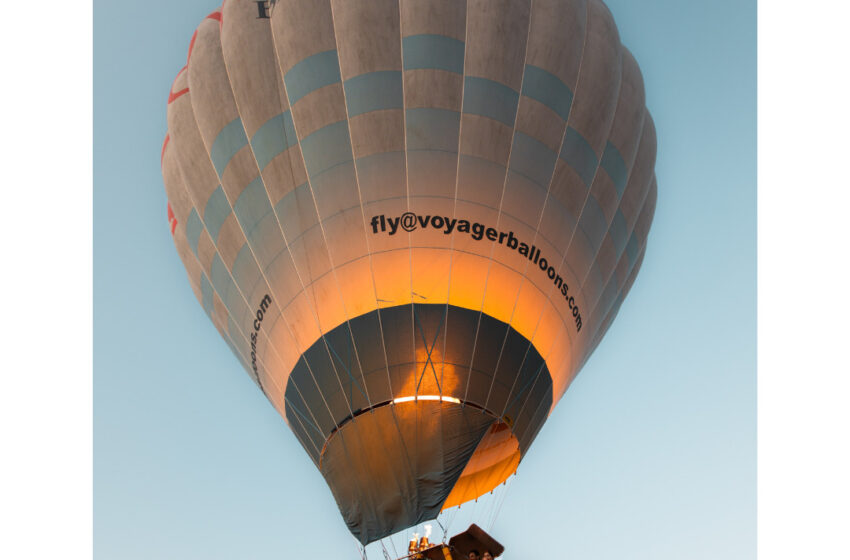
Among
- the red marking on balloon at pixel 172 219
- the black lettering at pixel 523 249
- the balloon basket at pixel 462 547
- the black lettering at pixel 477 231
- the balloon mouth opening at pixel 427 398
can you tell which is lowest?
the balloon basket at pixel 462 547

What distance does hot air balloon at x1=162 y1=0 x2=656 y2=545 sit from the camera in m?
6.89

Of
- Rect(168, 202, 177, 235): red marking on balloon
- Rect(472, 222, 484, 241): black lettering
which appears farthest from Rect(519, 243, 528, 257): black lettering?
Rect(168, 202, 177, 235): red marking on balloon

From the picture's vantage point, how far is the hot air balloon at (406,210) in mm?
6895

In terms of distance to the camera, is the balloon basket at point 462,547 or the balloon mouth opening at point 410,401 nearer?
the balloon mouth opening at point 410,401

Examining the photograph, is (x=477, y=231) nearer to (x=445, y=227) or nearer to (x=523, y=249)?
(x=445, y=227)

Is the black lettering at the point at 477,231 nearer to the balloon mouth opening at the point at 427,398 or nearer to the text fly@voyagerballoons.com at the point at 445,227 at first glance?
the text fly@voyagerballoons.com at the point at 445,227

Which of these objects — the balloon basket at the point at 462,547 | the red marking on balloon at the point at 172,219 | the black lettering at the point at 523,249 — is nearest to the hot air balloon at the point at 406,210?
the black lettering at the point at 523,249

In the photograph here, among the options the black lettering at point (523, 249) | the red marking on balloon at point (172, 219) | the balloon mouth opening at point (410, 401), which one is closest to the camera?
the balloon mouth opening at point (410, 401)

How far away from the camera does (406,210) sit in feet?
22.9

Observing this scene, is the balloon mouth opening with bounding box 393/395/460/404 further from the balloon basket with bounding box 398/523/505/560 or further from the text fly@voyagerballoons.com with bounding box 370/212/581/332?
the balloon basket with bounding box 398/523/505/560

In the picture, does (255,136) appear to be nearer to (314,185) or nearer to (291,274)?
(314,185)

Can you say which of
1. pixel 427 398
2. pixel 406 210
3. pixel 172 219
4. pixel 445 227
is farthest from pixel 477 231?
pixel 172 219

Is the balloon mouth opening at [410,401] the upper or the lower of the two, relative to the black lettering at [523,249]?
lower

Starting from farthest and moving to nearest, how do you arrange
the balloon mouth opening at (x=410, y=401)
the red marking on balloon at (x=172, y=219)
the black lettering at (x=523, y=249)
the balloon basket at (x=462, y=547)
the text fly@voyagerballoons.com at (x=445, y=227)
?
the red marking on balloon at (x=172, y=219)
the balloon basket at (x=462, y=547)
the black lettering at (x=523, y=249)
the text fly@voyagerballoons.com at (x=445, y=227)
the balloon mouth opening at (x=410, y=401)
